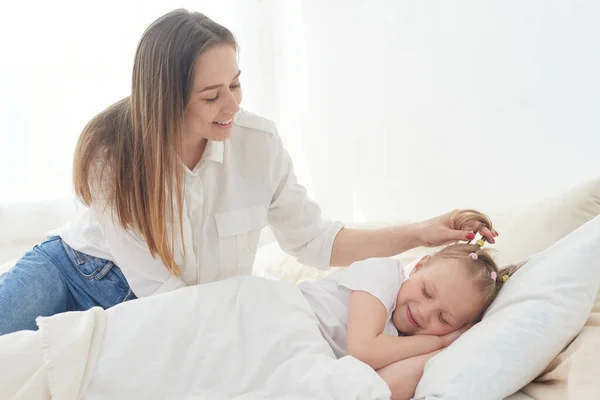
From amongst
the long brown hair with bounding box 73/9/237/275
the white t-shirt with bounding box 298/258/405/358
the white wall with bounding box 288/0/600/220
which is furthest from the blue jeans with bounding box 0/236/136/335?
the white wall with bounding box 288/0/600/220

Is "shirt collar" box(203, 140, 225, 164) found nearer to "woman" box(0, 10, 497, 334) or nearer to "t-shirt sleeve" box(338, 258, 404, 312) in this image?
"woman" box(0, 10, 497, 334)

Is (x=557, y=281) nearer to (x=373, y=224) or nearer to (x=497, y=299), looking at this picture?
(x=497, y=299)

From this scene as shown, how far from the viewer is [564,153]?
1.69m

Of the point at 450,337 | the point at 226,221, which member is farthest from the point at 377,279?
the point at 226,221

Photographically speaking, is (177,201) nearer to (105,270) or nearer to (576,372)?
(105,270)

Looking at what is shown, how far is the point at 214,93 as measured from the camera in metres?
1.43

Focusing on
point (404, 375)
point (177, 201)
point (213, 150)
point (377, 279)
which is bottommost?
point (404, 375)

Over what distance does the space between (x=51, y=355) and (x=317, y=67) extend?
210 cm

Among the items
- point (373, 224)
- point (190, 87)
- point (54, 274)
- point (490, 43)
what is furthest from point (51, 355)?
point (490, 43)

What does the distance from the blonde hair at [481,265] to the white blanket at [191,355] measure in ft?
1.09

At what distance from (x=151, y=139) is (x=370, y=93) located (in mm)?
1298

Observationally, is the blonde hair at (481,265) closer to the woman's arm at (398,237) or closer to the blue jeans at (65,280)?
the woman's arm at (398,237)

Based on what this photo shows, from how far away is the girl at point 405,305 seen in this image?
124cm

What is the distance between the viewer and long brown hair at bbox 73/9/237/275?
4.62 feet
